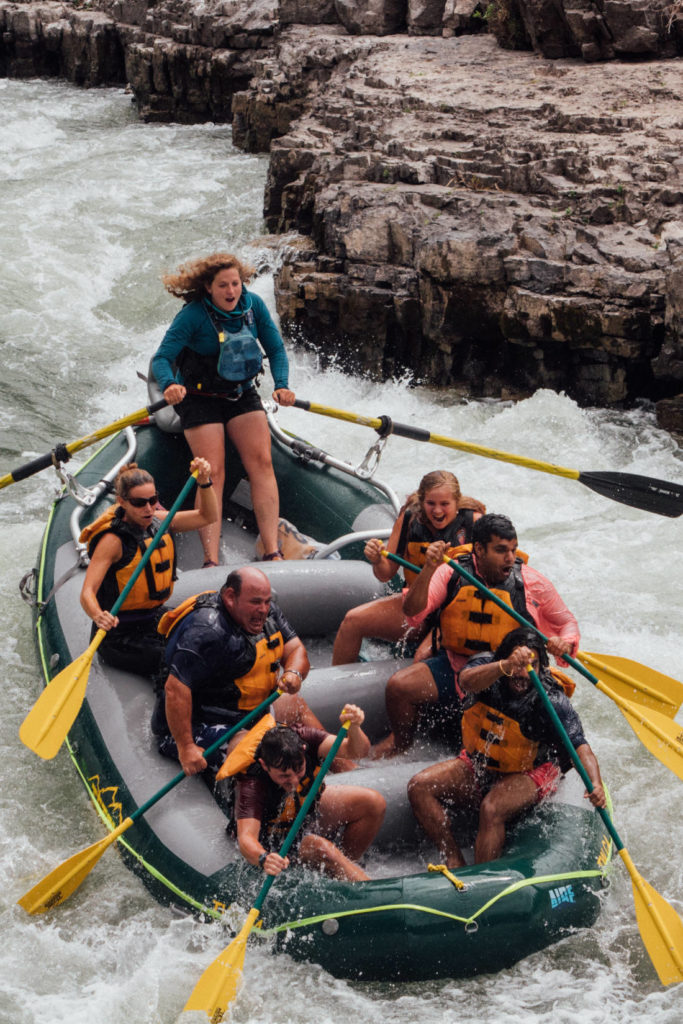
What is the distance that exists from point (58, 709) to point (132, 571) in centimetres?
52

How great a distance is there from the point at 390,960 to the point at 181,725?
91 centimetres

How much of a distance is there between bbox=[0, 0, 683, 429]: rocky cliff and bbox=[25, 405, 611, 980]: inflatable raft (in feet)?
10.6

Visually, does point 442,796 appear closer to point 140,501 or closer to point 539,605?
point 539,605

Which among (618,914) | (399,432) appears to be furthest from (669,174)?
(618,914)

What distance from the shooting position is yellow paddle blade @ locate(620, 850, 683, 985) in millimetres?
3369

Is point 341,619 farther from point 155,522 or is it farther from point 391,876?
point 391,876

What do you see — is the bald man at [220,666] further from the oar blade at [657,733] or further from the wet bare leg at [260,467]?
the wet bare leg at [260,467]

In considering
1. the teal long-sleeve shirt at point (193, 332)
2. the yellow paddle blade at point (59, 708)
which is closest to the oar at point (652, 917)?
the yellow paddle blade at point (59, 708)

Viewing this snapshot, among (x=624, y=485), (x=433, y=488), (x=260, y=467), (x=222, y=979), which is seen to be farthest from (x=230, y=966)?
(x=624, y=485)

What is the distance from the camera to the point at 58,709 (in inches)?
151

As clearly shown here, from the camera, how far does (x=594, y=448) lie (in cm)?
723

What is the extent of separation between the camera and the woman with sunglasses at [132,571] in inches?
155

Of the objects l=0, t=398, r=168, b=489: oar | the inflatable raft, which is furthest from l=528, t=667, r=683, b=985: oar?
l=0, t=398, r=168, b=489: oar

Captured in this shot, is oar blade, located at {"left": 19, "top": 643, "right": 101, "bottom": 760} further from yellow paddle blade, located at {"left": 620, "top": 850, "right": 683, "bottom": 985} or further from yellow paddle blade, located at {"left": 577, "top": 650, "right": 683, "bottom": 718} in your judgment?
yellow paddle blade, located at {"left": 620, "top": 850, "right": 683, "bottom": 985}
